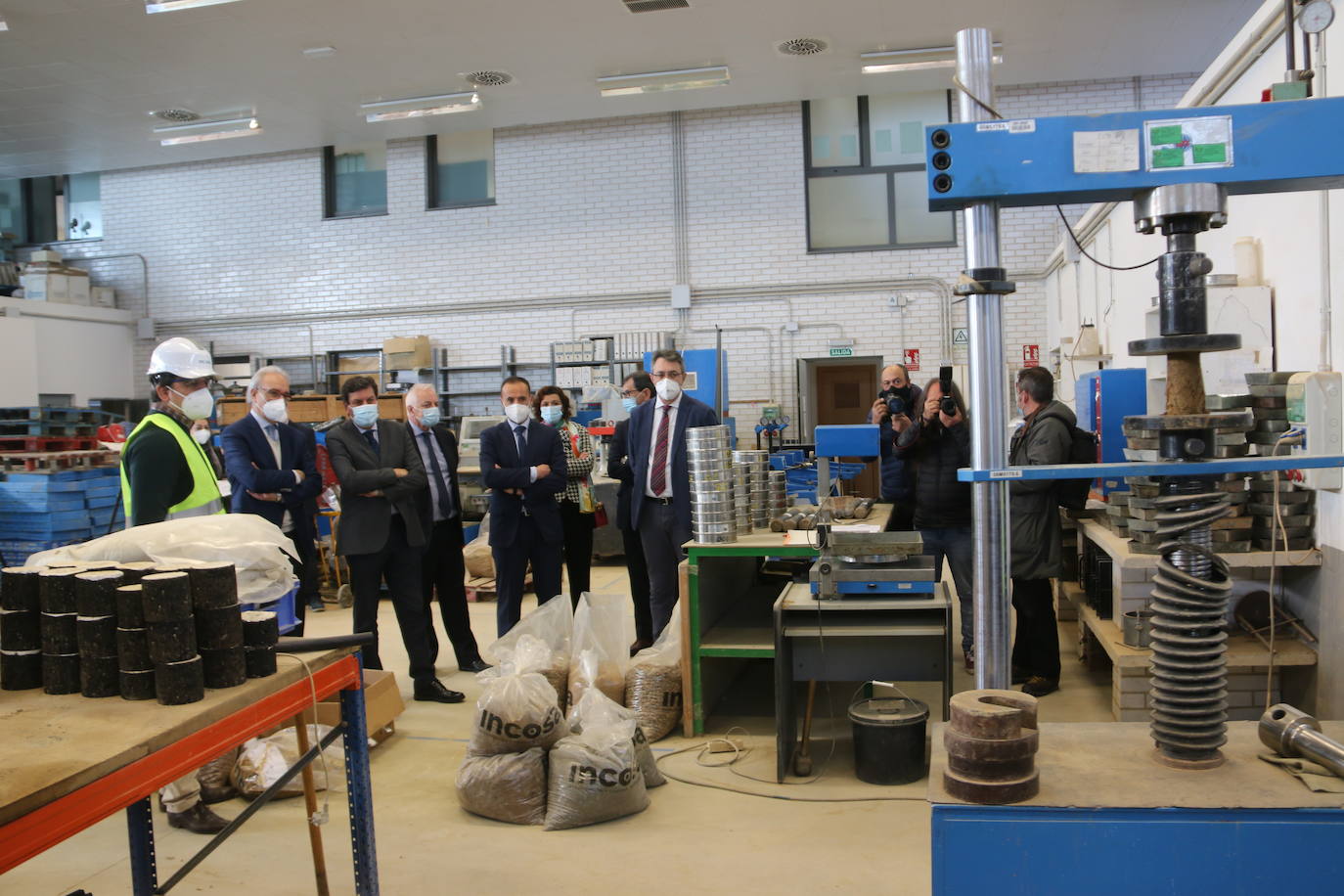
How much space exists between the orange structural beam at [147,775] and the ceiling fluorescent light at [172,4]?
671 cm

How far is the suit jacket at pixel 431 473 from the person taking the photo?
4.47 m

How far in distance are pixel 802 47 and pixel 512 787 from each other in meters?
7.34

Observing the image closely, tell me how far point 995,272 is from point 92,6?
7.98 metres

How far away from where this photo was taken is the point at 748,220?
10.3m

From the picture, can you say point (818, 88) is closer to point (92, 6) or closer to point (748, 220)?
point (748, 220)

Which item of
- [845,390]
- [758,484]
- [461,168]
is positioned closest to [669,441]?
[758,484]

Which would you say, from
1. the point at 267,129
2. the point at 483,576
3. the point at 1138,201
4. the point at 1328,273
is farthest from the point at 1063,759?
the point at 267,129

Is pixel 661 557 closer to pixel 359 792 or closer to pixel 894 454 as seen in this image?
pixel 894 454

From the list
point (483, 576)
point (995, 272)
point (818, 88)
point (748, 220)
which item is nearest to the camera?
point (995, 272)

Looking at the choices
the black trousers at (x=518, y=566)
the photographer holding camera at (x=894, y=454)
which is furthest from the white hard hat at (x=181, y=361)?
the photographer holding camera at (x=894, y=454)

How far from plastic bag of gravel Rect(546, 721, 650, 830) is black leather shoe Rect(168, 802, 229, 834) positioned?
1051 millimetres

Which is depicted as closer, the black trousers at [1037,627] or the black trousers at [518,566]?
the black trousers at [1037,627]

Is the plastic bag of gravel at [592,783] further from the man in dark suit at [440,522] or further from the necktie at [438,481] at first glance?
the necktie at [438,481]

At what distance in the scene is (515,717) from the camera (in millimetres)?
3113
